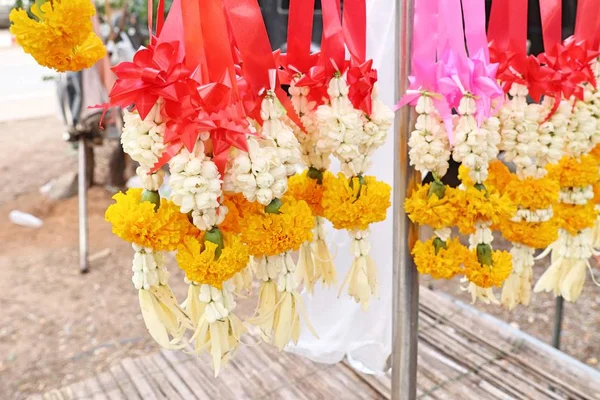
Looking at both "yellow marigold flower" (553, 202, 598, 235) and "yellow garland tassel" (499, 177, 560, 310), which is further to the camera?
"yellow marigold flower" (553, 202, 598, 235)

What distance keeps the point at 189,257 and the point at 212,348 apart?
0.13m

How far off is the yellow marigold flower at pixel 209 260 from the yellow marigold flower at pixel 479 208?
0.33m

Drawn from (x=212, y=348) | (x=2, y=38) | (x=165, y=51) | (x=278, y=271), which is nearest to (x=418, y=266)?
(x=278, y=271)

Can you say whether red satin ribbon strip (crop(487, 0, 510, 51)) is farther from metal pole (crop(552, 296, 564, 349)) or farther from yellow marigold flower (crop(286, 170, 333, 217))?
metal pole (crop(552, 296, 564, 349))

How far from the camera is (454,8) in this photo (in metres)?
0.81

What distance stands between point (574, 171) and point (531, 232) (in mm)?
155

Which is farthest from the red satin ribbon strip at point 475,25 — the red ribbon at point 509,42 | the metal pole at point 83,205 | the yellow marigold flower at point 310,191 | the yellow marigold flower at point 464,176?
the metal pole at point 83,205

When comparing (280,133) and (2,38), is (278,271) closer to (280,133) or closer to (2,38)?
(280,133)

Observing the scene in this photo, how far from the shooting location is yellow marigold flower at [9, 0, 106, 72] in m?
0.72

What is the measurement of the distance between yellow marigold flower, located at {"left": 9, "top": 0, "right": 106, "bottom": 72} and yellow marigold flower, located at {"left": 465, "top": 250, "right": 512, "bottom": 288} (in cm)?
62

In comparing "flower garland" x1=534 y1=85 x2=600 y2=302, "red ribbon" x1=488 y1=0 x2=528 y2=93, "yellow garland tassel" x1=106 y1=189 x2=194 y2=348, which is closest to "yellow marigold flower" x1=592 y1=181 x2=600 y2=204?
"flower garland" x1=534 y1=85 x2=600 y2=302

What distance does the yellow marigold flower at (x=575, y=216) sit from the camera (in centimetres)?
103

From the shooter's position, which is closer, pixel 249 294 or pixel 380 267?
pixel 249 294

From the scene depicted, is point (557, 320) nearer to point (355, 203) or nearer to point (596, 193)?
point (596, 193)
